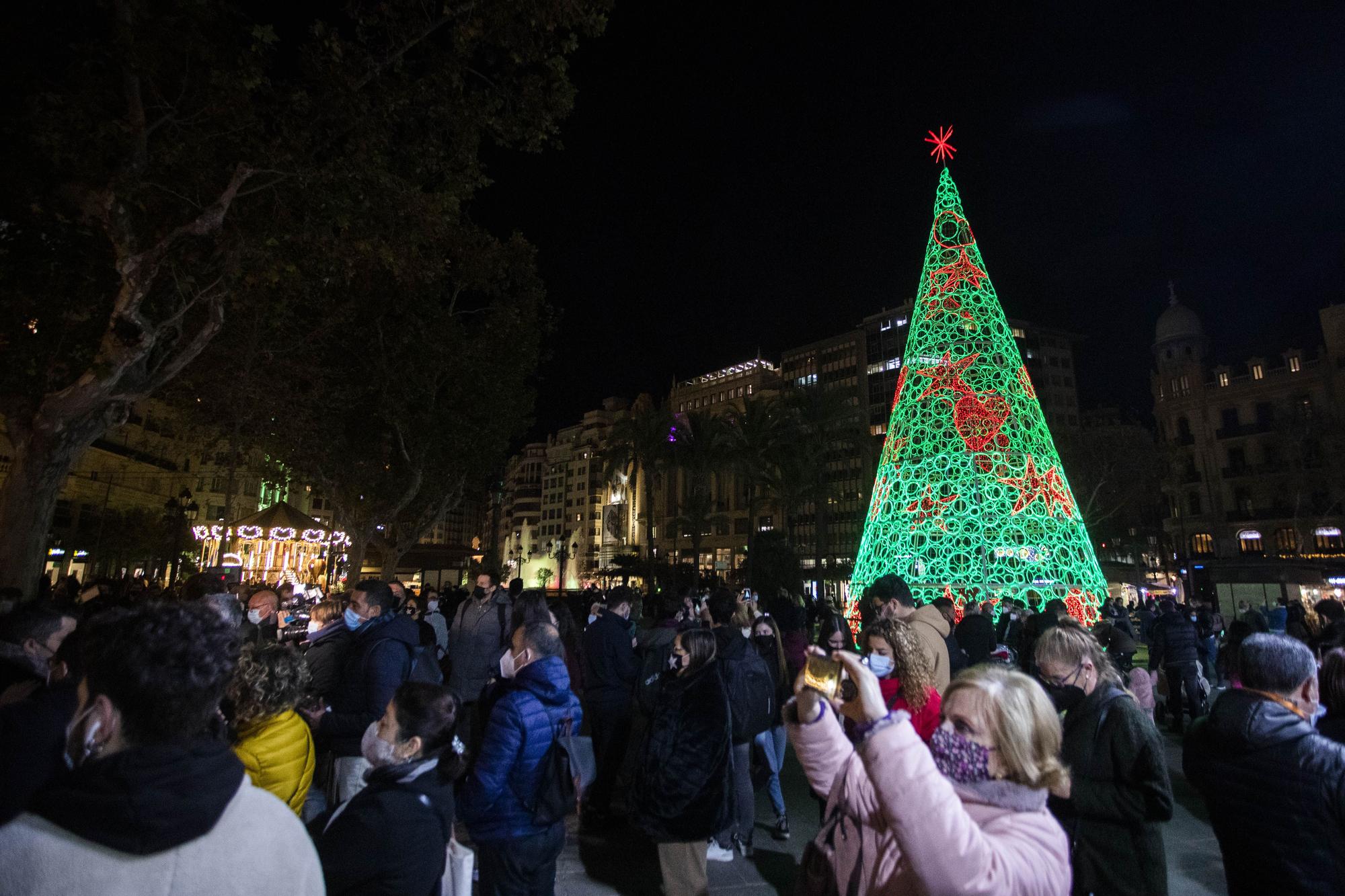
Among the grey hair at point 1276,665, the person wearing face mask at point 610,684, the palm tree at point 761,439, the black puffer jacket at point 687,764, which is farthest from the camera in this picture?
the palm tree at point 761,439

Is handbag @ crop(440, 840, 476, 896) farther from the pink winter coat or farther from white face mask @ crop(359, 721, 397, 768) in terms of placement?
the pink winter coat

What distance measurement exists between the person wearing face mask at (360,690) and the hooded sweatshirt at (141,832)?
291cm

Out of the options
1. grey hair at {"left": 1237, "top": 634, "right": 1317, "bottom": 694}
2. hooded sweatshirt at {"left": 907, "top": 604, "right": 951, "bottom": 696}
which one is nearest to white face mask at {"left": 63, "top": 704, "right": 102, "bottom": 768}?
hooded sweatshirt at {"left": 907, "top": 604, "right": 951, "bottom": 696}

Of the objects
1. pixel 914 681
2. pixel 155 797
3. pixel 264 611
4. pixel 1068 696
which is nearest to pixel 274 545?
pixel 264 611

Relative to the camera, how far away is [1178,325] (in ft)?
172

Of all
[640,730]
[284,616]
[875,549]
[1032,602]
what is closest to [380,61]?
[284,616]

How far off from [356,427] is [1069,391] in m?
75.1

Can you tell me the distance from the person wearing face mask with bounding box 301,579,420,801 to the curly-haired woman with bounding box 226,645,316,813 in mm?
1216

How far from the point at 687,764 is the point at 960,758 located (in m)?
2.44

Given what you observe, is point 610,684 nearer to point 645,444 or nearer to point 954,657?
point 954,657

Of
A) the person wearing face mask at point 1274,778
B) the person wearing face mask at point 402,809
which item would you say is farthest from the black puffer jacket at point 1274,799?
the person wearing face mask at point 402,809

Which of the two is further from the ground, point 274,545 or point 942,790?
point 274,545

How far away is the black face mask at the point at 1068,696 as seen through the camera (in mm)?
3363

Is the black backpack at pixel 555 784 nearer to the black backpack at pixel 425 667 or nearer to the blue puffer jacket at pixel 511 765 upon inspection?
the blue puffer jacket at pixel 511 765
